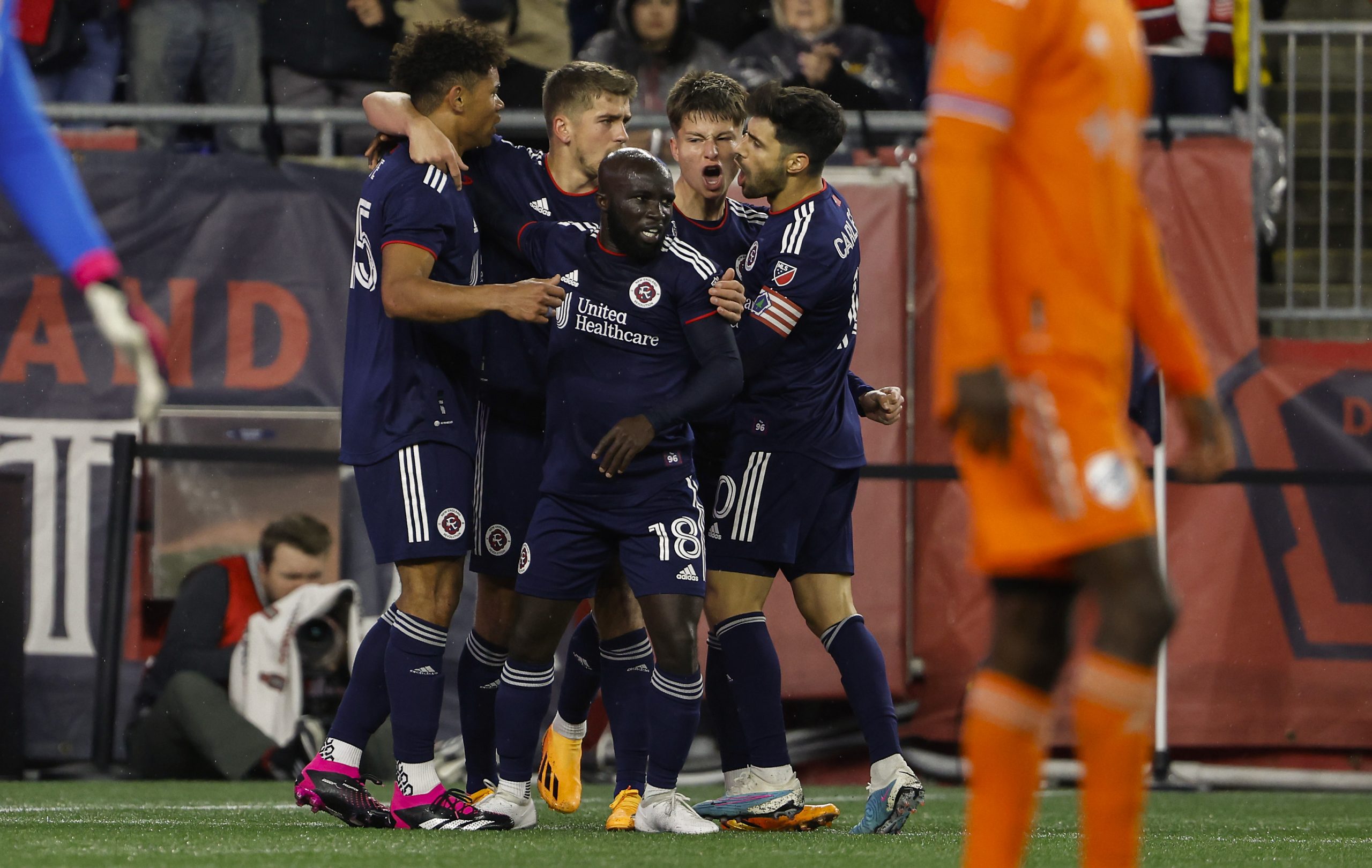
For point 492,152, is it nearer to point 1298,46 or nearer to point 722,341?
point 722,341

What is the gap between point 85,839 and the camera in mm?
4219

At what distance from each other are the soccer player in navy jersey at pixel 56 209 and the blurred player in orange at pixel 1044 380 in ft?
3.97

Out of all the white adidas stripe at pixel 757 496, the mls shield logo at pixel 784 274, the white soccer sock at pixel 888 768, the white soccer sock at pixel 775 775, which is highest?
the mls shield logo at pixel 784 274

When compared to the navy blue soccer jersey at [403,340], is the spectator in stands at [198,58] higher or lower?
higher

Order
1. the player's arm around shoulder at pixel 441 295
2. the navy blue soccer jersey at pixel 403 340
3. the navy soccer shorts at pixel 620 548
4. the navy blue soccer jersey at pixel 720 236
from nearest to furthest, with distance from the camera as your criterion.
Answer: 1. the player's arm around shoulder at pixel 441 295
2. the navy soccer shorts at pixel 620 548
3. the navy blue soccer jersey at pixel 403 340
4. the navy blue soccer jersey at pixel 720 236

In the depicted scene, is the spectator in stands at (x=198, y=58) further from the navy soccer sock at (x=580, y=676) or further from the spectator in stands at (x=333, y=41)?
the navy soccer sock at (x=580, y=676)

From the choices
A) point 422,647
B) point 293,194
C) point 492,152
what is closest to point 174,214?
point 293,194

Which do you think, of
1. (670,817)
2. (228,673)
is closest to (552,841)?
(670,817)

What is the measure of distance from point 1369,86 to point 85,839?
7646mm

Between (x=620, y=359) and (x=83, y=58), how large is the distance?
5067 millimetres

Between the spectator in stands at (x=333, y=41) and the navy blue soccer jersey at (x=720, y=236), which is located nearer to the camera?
the navy blue soccer jersey at (x=720, y=236)

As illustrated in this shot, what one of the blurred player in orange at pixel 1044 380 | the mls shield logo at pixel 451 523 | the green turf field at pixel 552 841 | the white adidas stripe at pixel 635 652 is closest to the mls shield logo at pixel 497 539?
the mls shield logo at pixel 451 523

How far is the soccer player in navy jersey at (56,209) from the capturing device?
2.48 metres

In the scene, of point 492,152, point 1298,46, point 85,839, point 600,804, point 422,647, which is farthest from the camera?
point 1298,46
